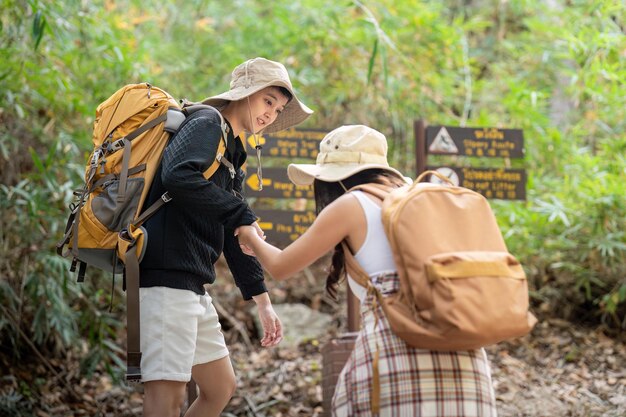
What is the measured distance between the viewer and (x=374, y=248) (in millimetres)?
2014

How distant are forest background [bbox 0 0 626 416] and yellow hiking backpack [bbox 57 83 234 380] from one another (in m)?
1.89

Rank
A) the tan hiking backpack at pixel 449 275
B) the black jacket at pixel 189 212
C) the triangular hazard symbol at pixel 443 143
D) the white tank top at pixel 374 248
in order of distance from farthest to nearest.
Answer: the triangular hazard symbol at pixel 443 143 → the black jacket at pixel 189 212 → the white tank top at pixel 374 248 → the tan hiking backpack at pixel 449 275

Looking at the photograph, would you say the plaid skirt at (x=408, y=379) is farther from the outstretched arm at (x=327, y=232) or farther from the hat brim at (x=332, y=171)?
the hat brim at (x=332, y=171)

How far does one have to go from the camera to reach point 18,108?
15.0 ft

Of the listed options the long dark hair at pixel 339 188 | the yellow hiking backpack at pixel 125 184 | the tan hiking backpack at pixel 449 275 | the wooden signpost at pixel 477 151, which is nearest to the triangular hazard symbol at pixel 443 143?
the wooden signpost at pixel 477 151

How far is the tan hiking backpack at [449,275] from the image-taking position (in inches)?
71.9

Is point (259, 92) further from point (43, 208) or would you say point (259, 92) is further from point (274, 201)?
point (274, 201)

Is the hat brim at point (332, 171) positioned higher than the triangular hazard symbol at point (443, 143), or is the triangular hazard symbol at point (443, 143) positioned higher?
the triangular hazard symbol at point (443, 143)

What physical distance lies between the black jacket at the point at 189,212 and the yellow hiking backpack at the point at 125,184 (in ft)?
0.15

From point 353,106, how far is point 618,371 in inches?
138

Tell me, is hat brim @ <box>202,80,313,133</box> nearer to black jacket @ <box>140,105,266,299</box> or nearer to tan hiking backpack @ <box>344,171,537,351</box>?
black jacket @ <box>140,105,266,299</box>

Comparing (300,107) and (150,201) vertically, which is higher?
(300,107)

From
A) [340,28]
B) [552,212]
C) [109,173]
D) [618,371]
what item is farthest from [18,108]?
[618,371]

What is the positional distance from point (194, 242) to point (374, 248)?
2.34ft
